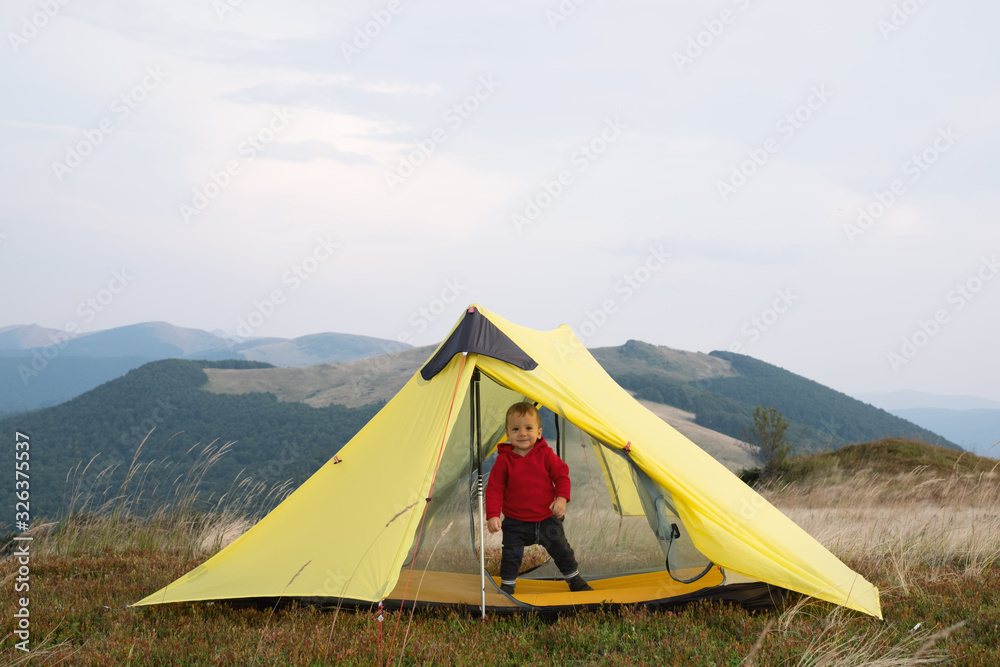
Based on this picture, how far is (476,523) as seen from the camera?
216 inches

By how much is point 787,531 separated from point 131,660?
4.28 m

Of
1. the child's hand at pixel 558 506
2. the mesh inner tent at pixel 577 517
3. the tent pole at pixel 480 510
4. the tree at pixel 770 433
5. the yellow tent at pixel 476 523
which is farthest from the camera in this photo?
the tree at pixel 770 433

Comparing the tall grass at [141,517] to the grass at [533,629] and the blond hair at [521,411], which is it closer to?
the grass at [533,629]

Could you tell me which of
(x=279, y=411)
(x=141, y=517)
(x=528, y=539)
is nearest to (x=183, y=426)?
(x=279, y=411)

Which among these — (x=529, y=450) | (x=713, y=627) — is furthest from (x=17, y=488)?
(x=713, y=627)

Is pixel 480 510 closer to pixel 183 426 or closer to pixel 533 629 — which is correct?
pixel 533 629

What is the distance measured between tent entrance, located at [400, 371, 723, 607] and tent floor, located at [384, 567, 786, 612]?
0.02 meters

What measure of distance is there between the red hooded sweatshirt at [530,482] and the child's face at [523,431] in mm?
67

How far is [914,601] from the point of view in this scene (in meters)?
4.59

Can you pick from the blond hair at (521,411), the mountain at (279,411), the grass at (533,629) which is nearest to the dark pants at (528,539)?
the grass at (533,629)

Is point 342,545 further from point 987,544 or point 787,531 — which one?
point 987,544

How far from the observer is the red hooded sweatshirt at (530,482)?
16.1 feet

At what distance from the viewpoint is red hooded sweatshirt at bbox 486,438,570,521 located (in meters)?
4.92

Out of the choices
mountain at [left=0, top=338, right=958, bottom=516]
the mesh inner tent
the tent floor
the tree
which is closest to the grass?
the tent floor
